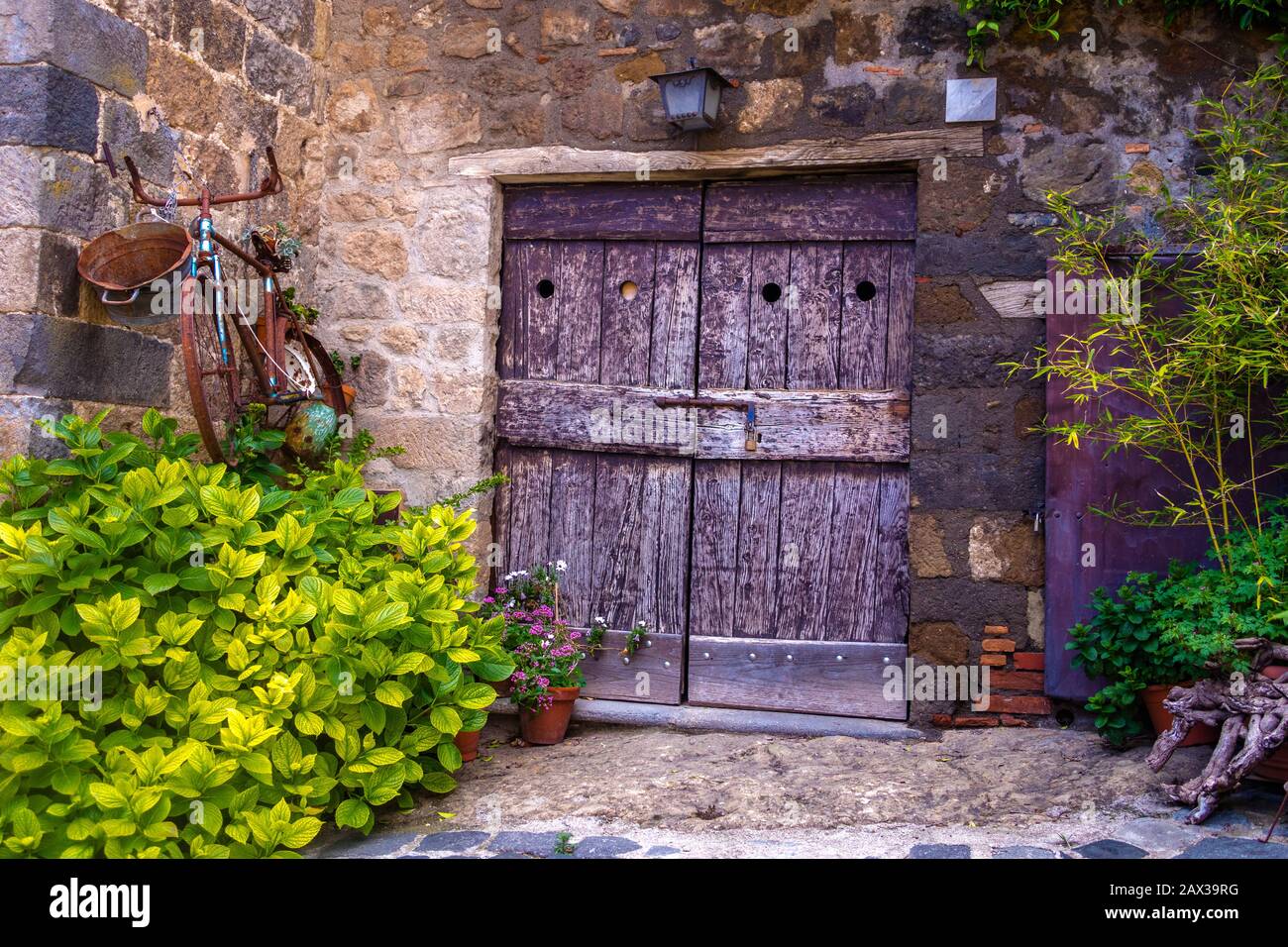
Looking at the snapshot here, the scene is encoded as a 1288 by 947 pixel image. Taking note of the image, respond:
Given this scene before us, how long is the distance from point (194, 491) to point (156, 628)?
48cm

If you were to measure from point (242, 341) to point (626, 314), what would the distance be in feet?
4.87

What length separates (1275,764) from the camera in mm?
3027

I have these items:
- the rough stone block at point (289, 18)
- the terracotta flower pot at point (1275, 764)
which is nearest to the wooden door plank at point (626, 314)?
the rough stone block at point (289, 18)

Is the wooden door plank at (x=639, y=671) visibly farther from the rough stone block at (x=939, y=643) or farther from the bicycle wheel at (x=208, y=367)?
the bicycle wheel at (x=208, y=367)

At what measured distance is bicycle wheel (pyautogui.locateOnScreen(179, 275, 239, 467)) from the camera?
354 cm

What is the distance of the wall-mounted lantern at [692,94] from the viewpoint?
13.1 ft

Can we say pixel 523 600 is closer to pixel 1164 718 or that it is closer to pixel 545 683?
pixel 545 683

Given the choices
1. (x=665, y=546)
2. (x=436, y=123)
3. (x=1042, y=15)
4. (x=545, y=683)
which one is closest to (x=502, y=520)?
(x=665, y=546)

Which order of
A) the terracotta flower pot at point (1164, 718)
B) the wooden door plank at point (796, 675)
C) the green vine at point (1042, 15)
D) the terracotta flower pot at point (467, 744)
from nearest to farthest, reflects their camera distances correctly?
the terracotta flower pot at point (1164, 718), the green vine at point (1042, 15), the terracotta flower pot at point (467, 744), the wooden door plank at point (796, 675)

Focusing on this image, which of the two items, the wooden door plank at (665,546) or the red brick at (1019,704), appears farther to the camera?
the wooden door plank at (665,546)

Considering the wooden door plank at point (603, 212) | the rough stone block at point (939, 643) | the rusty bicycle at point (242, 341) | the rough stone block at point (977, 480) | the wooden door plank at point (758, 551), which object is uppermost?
the wooden door plank at point (603, 212)

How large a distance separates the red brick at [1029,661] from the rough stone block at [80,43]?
144 inches

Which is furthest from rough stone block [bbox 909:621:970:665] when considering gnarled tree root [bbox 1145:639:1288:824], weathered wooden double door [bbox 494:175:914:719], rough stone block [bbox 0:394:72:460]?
rough stone block [bbox 0:394:72:460]

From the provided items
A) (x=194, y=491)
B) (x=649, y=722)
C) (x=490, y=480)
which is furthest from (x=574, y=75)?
(x=649, y=722)
